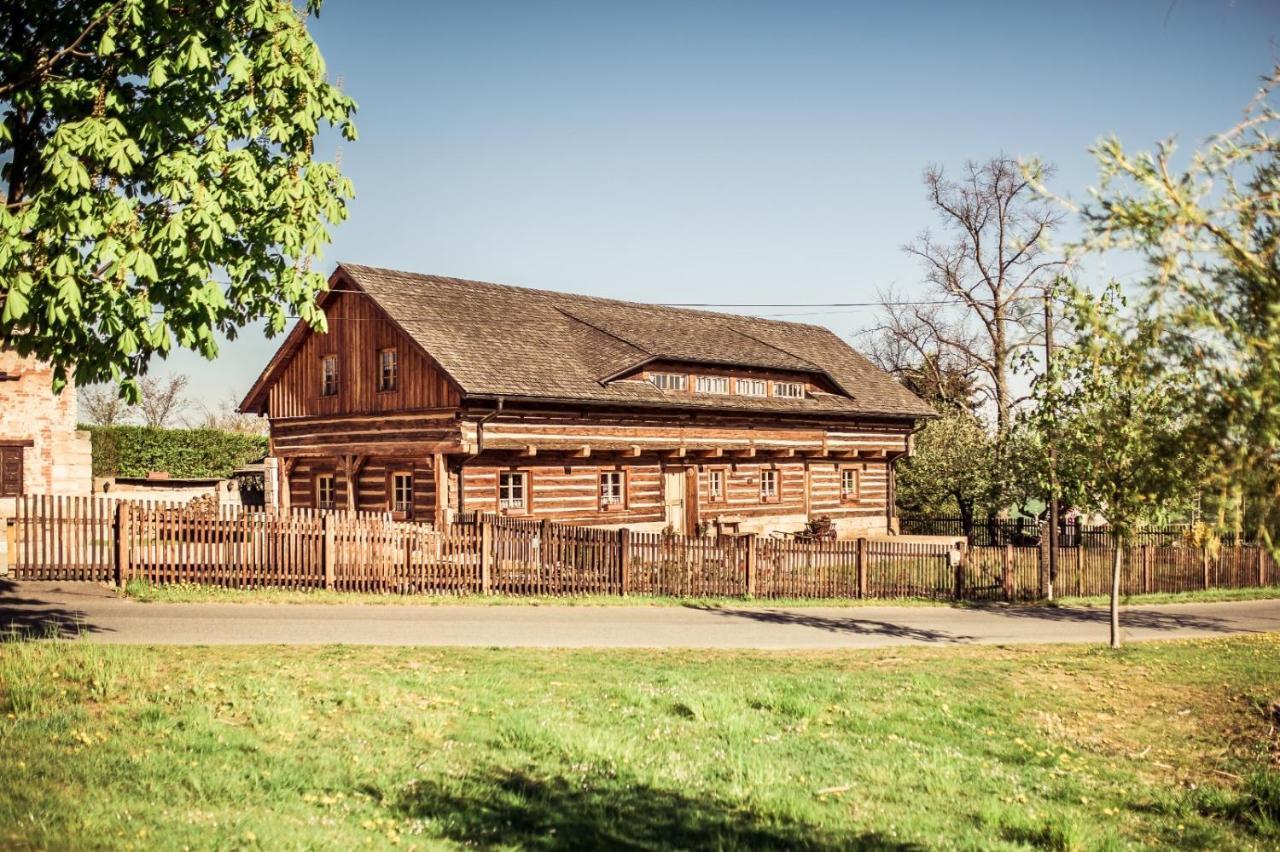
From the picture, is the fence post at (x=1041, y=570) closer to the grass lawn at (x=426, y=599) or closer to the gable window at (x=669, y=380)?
the grass lawn at (x=426, y=599)

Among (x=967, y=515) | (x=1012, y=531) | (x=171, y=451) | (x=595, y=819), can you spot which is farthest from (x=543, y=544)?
(x=171, y=451)

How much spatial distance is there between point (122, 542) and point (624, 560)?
9.99m

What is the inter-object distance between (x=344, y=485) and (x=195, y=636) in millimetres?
16458

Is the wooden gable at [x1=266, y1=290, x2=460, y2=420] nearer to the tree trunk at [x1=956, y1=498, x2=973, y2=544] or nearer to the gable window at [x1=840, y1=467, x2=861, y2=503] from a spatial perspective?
the gable window at [x1=840, y1=467, x2=861, y2=503]

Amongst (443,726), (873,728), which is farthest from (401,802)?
(873,728)

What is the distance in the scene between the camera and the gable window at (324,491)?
32.5 metres

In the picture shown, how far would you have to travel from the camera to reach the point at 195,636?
49.8 ft

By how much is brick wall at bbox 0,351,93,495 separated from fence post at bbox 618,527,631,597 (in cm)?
2105

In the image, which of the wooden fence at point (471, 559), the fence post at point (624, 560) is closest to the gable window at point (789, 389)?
the wooden fence at point (471, 559)

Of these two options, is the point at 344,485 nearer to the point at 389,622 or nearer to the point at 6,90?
the point at 389,622

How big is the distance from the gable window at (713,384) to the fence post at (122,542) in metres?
18.6

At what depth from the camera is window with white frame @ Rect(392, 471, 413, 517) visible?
29688 millimetres

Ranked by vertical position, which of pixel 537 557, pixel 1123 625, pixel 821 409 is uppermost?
pixel 821 409

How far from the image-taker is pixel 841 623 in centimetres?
1986
